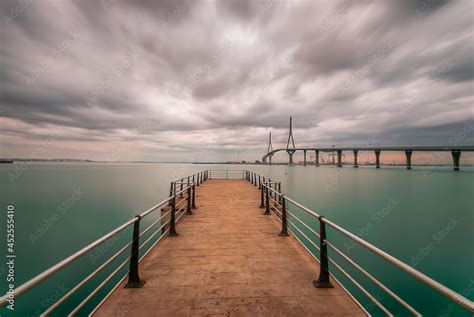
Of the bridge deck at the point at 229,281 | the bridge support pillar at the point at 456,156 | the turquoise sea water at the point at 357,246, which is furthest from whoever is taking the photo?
the bridge support pillar at the point at 456,156

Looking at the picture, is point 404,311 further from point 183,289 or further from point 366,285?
point 183,289

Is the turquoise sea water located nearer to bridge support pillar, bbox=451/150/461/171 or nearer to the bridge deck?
the bridge deck

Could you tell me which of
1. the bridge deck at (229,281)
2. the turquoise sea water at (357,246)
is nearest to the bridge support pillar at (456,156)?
the turquoise sea water at (357,246)

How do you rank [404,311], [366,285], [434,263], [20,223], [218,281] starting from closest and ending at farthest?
[218,281]
[404,311]
[366,285]
[434,263]
[20,223]

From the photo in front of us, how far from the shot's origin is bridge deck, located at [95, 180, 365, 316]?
10.5 ft

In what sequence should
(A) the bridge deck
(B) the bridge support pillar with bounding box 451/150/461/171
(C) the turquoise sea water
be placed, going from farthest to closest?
(B) the bridge support pillar with bounding box 451/150/461/171 → (C) the turquoise sea water → (A) the bridge deck

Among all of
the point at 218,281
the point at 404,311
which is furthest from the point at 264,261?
the point at 404,311

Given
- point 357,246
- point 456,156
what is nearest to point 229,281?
point 357,246

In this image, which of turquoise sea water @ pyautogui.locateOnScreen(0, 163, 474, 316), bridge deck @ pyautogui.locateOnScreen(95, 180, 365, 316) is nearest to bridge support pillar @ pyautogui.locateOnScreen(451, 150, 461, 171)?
turquoise sea water @ pyautogui.locateOnScreen(0, 163, 474, 316)

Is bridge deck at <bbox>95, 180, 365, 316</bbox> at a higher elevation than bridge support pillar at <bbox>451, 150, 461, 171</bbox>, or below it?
below

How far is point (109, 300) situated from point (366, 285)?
32.0 feet

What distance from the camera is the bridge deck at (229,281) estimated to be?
3.20 m

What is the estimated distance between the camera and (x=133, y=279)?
12.4ft

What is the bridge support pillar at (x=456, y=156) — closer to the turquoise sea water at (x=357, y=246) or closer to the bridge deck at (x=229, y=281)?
the turquoise sea water at (x=357, y=246)
